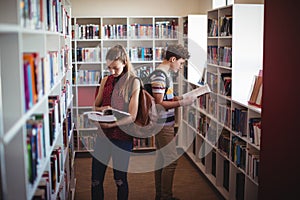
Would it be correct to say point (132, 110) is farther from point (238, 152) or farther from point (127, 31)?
point (127, 31)

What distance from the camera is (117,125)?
3.41 metres

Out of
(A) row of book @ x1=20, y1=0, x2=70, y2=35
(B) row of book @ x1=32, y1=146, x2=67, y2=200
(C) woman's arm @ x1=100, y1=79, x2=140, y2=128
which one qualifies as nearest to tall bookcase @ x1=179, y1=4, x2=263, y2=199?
(C) woman's arm @ x1=100, y1=79, x2=140, y2=128

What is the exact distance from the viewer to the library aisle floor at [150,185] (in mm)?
4609

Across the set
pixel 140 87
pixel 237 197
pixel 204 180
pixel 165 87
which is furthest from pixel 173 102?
pixel 204 180

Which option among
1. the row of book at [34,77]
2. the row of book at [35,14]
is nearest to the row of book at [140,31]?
the row of book at [35,14]

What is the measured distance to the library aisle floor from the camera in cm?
461

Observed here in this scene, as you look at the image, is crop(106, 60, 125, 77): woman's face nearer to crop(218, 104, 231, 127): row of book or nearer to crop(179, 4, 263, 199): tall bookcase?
crop(179, 4, 263, 199): tall bookcase

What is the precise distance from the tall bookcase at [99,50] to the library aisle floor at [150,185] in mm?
841

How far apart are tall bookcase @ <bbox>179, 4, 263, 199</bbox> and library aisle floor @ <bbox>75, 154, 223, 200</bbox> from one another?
0.49 feet

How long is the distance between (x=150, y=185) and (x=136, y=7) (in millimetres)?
2970

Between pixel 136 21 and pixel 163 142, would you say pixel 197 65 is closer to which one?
pixel 136 21

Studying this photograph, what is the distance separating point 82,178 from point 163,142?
5.75ft

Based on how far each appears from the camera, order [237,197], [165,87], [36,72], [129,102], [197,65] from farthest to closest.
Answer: [197,65]
[237,197]
[165,87]
[129,102]
[36,72]

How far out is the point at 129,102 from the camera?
3.44 metres
